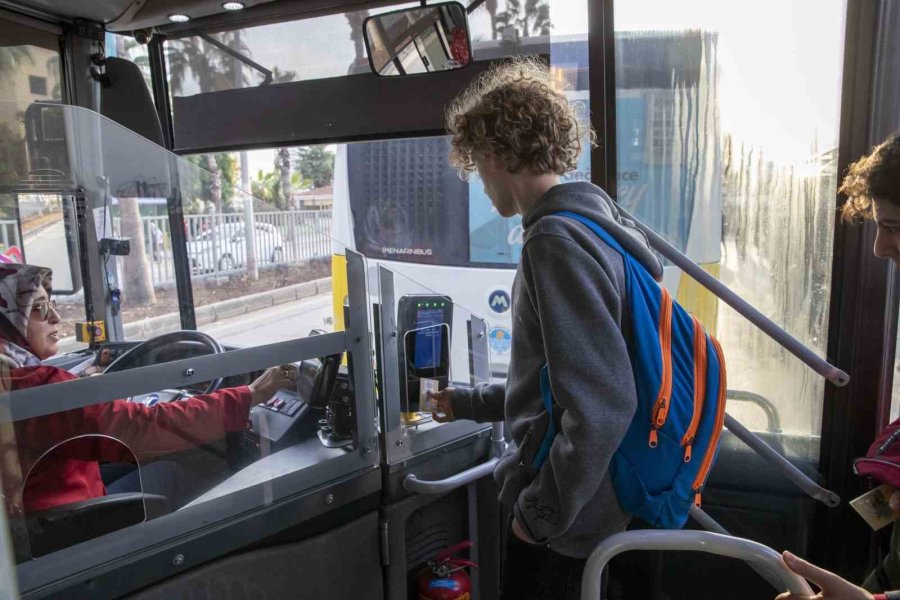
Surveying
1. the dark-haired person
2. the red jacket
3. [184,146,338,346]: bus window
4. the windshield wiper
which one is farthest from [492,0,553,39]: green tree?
the red jacket

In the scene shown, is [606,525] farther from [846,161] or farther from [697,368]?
[846,161]

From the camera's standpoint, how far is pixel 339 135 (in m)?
2.66

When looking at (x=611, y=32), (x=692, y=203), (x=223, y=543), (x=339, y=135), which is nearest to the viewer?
(x=223, y=543)

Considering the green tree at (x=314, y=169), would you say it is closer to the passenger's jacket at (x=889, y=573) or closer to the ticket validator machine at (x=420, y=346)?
the ticket validator machine at (x=420, y=346)

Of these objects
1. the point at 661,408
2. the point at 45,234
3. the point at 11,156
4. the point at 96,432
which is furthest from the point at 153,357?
the point at 661,408

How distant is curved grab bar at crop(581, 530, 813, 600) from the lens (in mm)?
1335

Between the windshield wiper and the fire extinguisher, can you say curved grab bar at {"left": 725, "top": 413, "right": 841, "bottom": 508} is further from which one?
the windshield wiper

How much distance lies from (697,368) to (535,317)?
0.35 m

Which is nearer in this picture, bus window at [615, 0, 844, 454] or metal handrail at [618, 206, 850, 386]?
metal handrail at [618, 206, 850, 386]

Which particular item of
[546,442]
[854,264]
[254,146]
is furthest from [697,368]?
[254,146]

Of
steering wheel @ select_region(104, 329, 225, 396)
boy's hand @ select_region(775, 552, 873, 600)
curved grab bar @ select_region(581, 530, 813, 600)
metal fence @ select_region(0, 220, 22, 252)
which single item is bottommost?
curved grab bar @ select_region(581, 530, 813, 600)

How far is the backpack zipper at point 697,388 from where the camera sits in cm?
138

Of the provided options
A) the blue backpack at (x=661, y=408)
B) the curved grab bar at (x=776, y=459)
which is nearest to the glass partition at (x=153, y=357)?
the blue backpack at (x=661, y=408)

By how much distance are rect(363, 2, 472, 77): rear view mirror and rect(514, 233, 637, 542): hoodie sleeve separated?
1.42 metres
